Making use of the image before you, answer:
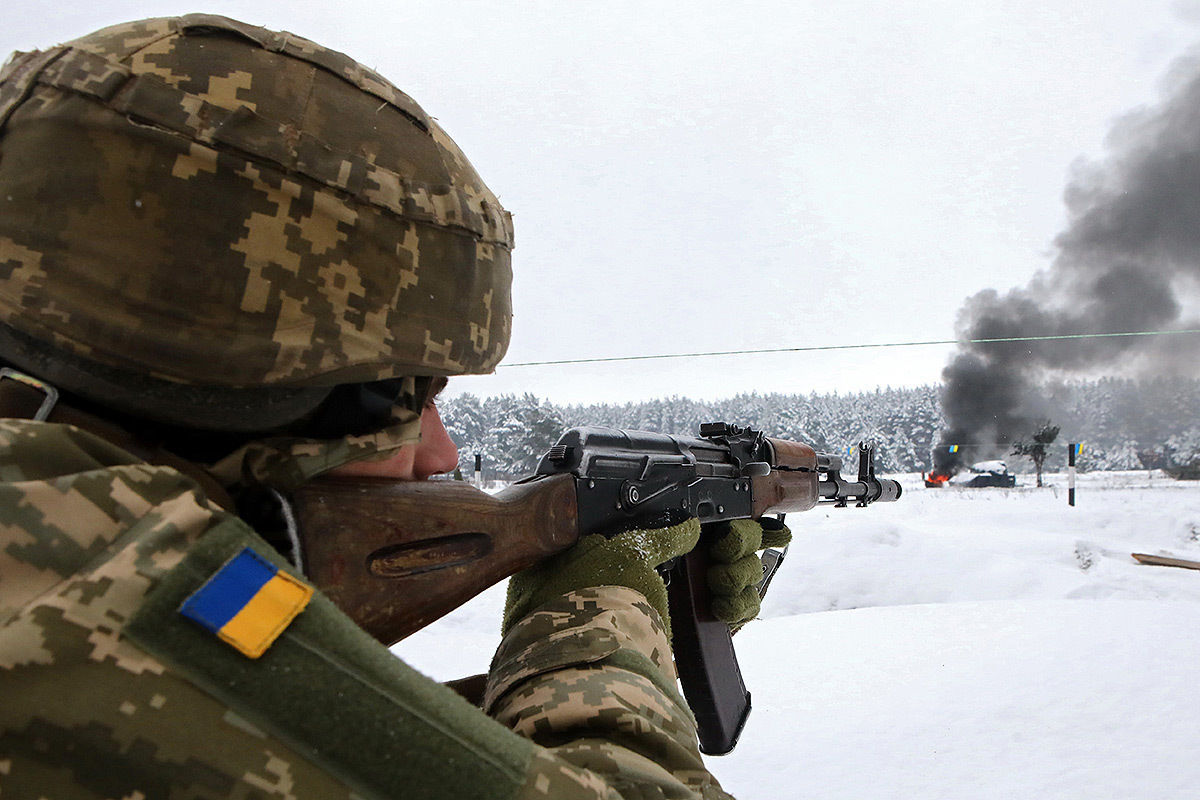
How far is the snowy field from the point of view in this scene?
314 centimetres

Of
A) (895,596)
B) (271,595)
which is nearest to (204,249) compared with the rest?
(271,595)

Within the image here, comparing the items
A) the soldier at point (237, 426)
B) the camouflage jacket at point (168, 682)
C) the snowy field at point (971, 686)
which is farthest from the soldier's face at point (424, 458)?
the snowy field at point (971, 686)

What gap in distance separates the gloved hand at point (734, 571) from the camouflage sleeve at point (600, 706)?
128cm

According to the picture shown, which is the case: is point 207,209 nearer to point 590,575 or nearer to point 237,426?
point 237,426

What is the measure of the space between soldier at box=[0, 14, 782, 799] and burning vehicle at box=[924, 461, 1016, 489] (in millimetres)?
34672

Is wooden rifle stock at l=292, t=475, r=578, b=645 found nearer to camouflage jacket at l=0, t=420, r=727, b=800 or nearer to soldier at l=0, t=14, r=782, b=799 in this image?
soldier at l=0, t=14, r=782, b=799

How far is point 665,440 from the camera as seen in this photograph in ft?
8.43

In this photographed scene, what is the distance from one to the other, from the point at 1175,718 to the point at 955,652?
4.31 feet

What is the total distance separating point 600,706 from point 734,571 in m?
1.70

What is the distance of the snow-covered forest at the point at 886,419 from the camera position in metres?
30.5

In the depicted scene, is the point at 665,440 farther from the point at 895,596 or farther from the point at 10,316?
the point at 895,596

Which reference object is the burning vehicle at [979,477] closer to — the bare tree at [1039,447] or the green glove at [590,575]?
the bare tree at [1039,447]

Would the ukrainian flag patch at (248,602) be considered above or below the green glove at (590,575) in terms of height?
above

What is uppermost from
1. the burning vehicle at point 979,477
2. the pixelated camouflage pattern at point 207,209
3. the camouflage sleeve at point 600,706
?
the pixelated camouflage pattern at point 207,209
